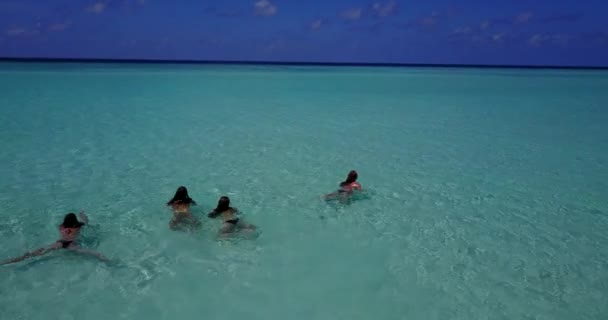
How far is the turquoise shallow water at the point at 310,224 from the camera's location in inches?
173

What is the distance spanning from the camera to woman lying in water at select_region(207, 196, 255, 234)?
18.5ft

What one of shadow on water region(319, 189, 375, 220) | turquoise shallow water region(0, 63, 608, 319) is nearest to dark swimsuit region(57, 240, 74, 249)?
turquoise shallow water region(0, 63, 608, 319)

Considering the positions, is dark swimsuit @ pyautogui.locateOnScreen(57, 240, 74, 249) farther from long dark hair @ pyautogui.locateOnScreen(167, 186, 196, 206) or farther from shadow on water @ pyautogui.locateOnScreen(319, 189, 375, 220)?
shadow on water @ pyautogui.locateOnScreen(319, 189, 375, 220)

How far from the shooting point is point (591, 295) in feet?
14.8

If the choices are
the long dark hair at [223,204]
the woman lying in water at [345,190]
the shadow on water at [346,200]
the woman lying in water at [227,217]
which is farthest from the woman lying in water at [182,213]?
the woman lying in water at [345,190]

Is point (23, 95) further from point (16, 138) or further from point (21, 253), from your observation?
point (21, 253)

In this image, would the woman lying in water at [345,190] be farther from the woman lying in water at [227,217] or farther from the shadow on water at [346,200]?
the woman lying in water at [227,217]

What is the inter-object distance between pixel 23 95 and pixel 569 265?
23606mm

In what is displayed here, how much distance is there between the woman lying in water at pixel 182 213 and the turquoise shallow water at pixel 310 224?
0.63 ft

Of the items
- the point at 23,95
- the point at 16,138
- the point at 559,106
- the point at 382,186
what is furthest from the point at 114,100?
the point at 559,106

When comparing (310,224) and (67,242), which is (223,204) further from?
(67,242)

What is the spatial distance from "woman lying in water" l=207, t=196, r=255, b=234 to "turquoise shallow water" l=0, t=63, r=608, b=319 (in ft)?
0.74

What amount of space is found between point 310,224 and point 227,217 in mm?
1191

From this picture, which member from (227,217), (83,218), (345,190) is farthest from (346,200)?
(83,218)
